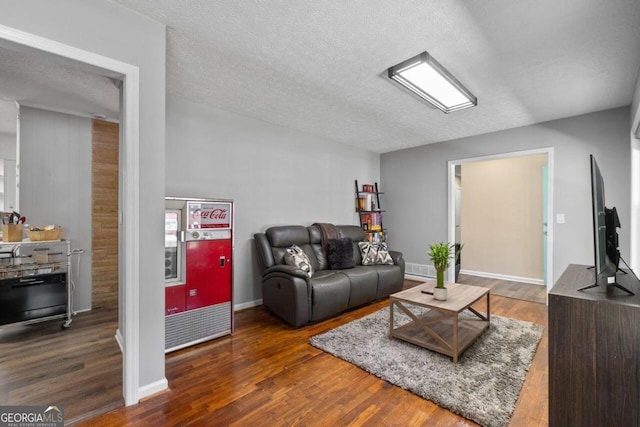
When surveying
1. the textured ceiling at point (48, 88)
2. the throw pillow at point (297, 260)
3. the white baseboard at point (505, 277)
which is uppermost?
the textured ceiling at point (48, 88)

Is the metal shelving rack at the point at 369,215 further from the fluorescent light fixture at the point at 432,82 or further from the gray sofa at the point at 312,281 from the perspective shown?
the fluorescent light fixture at the point at 432,82

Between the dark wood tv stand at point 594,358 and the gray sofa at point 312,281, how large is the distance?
209 centimetres

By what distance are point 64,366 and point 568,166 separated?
582 centimetres

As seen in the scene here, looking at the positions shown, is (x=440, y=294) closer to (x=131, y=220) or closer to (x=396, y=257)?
(x=396, y=257)

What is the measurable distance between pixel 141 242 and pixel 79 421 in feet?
3.52

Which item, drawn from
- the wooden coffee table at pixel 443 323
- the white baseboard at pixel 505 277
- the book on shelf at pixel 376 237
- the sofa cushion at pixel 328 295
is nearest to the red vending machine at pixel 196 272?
the sofa cushion at pixel 328 295

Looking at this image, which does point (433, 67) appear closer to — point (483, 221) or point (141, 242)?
point (141, 242)

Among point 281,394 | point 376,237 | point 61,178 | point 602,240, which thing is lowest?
point 281,394

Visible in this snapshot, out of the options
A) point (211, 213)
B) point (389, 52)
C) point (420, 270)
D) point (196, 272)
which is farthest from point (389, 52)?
point (420, 270)

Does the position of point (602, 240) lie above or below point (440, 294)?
above

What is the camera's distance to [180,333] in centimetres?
250

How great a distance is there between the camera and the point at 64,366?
2240 mm

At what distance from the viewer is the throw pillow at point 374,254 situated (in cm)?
419

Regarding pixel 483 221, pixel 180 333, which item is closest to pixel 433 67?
pixel 180 333
